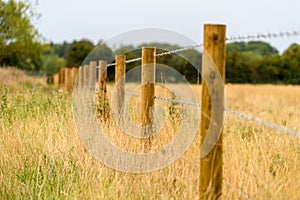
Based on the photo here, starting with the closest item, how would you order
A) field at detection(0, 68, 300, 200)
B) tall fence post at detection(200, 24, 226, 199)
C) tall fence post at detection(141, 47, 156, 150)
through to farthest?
tall fence post at detection(200, 24, 226, 199) → field at detection(0, 68, 300, 200) → tall fence post at detection(141, 47, 156, 150)

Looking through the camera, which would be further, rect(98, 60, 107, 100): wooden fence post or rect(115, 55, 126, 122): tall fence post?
rect(98, 60, 107, 100): wooden fence post

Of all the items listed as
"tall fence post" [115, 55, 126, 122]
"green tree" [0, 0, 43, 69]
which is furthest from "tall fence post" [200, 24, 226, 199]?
"green tree" [0, 0, 43, 69]

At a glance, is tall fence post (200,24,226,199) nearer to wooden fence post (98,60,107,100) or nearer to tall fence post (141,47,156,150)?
tall fence post (141,47,156,150)

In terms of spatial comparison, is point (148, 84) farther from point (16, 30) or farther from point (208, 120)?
point (16, 30)

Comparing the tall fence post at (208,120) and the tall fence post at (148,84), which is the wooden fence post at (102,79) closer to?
the tall fence post at (148,84)

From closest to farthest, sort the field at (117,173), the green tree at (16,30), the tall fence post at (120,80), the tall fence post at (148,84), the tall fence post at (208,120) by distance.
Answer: the tall fence post at (208,120), the field at (117,173), the tall fence post at (148,84), the tall fence post at (120,80), the green tree at (16,30)

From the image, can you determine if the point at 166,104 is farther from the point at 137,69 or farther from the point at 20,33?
the point at 20,33

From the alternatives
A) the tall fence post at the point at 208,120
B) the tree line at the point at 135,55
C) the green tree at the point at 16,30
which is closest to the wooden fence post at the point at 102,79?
the tree line at the point at 135,55

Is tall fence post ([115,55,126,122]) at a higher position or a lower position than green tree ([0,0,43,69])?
lower

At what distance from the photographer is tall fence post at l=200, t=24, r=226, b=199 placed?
130 inches

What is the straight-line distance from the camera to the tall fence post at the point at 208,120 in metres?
3.31

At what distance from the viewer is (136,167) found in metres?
4.44

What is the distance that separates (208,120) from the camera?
3367 millimetres

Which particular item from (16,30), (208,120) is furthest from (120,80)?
(16,30)
